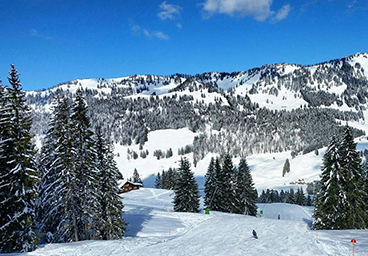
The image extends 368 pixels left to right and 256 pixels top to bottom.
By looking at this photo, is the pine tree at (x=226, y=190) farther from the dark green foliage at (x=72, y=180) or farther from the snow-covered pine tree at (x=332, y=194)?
the dark green foliage at (x=72, y=180)

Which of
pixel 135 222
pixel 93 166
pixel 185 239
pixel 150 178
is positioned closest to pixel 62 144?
pixel 93 166

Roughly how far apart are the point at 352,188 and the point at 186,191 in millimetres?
23114

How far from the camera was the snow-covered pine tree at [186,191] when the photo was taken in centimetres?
4322

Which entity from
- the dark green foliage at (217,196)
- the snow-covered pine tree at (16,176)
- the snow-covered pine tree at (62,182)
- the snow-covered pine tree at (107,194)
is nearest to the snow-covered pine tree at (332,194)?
the dark green foliage at (217,196)

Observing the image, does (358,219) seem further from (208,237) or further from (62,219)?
(62,219)

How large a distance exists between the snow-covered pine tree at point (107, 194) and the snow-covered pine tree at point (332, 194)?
2137cm

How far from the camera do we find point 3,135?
60.0 feet

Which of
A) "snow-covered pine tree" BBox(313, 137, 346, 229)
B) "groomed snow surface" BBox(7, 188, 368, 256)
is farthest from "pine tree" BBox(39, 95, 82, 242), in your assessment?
"snow-covered pine tree" BBox(313, 137, 346, 229)

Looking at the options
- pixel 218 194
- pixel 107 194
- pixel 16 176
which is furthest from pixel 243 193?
pixel 16 176

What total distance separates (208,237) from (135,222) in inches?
554

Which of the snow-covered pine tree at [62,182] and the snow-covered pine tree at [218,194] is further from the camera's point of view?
the snow-covered pine tree at [218,194]

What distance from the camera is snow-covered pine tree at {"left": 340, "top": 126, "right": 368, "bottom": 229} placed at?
28000mm

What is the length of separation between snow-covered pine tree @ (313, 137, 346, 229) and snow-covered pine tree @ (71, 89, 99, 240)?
2328 centimetres

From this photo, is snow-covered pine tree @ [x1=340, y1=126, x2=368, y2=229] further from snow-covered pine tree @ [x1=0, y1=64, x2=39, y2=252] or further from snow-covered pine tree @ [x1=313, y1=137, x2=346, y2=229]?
snow-covered pine tree @ [x1=0, y1=64, x2=39, y2=252]
